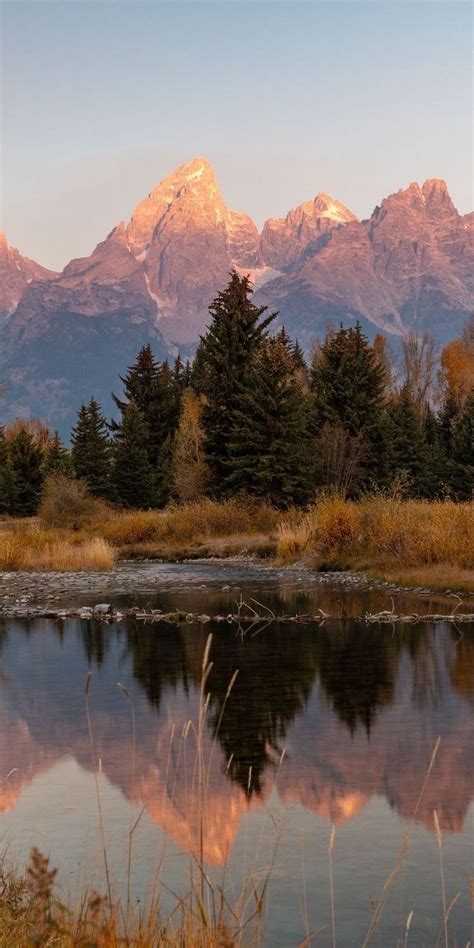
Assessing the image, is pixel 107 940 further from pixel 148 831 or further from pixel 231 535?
pixel 231 535

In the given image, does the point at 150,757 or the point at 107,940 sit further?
the point at 150,757

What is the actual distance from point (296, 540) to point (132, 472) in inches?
1454

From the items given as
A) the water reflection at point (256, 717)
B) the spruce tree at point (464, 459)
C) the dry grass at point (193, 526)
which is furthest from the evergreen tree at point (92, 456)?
the water reflection at point (256, 717)

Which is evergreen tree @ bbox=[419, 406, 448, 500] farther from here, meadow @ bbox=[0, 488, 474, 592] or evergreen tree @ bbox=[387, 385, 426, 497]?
meadow @ bbox=[0, 488, 474, 592]

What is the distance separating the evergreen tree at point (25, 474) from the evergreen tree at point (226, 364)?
20.8 meters

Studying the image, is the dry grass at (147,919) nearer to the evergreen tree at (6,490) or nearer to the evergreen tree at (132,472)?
the evergreen tree at (132,472)

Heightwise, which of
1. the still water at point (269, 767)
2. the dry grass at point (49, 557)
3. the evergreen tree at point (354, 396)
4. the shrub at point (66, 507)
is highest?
the evergreen tree at point (354, 396)

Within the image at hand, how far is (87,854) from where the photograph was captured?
7840 mm

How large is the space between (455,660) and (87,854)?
922 centimetres

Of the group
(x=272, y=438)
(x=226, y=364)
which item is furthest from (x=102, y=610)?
(x=226, y=364)

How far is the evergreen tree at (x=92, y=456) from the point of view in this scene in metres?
73.6

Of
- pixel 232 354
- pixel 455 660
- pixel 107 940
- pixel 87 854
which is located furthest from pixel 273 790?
pixel 232 354

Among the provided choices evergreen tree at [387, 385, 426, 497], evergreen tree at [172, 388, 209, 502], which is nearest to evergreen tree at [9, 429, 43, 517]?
evergreen tree at [172, 388, 209, 502]

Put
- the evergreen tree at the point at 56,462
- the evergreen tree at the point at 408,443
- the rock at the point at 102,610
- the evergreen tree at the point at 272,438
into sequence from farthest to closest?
the evergreen tree at the point at 56,462 → the evergreen tree at the point at 408,443 → the evergreen tree at the point at 272,438 → the rock at the point at 102,610
